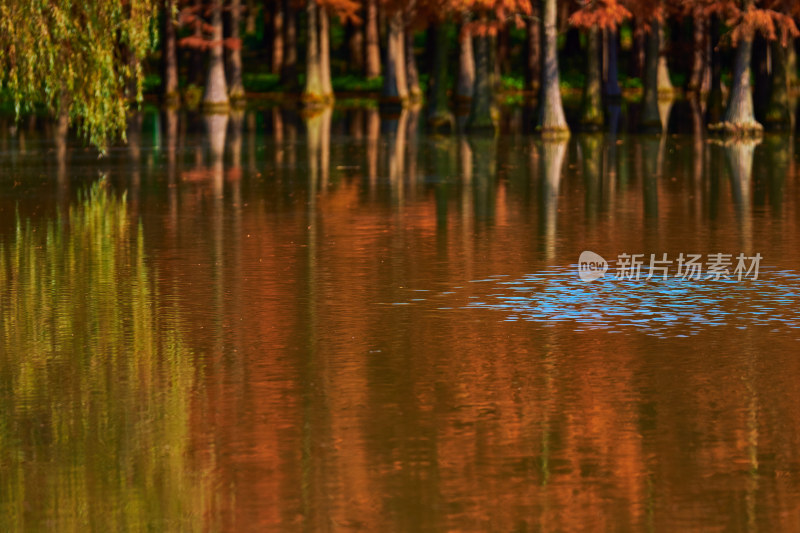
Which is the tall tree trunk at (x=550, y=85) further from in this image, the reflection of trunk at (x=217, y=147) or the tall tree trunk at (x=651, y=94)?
the reflection of trunk at (x=217, y=147)

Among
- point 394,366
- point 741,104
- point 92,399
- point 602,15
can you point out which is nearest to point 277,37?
point 602,15

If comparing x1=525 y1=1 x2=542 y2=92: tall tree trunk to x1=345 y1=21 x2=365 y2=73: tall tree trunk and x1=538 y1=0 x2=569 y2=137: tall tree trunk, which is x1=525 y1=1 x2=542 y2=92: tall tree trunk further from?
x1=538 y1=0 x2=569 y2=137: tall tree trunk

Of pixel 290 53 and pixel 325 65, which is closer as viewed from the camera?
pixel 325 65

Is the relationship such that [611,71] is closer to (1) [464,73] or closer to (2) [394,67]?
(1) [464,73]

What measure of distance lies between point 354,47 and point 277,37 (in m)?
5.38

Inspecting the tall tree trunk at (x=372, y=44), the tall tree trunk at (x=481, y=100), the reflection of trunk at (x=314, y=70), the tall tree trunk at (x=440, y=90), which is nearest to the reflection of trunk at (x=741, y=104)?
the tall tree trunk at (x=481, y=100)

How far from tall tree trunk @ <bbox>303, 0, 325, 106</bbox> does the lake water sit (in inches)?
1644

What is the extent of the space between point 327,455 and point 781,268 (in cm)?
905

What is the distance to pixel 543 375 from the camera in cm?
1134

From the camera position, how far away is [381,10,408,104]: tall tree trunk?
66.6 meters

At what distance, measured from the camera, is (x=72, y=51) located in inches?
931

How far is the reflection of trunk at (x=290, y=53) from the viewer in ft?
253

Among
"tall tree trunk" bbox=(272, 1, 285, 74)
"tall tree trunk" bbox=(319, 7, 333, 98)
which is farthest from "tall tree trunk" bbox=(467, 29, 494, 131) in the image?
"tall tree trunk" bbox=(272, 1, 285, 74)

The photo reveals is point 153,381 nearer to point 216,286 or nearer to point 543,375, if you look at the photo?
point 543,375
